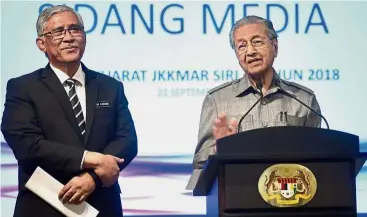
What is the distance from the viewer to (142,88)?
4.02m

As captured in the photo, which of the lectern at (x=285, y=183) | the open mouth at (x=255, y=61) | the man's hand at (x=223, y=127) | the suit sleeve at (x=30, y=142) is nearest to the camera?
the lectern at (x=285, y=183)

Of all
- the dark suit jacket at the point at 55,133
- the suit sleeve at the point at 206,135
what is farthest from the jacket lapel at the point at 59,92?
the suit sleeve at the point at 206,135

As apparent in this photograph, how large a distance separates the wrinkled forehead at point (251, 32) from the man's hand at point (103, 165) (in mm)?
839

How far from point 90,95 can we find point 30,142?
13.6 inches

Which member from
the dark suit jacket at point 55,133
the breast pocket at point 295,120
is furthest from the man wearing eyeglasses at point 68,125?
the breast pocket at point 295,120

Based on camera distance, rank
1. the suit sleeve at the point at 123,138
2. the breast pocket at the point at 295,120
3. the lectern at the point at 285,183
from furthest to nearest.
A: the breast pocket at the point at 295,120 → the suit sleeve at the point at 123,138 → the lectern at the point at 285,183

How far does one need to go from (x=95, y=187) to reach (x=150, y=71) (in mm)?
1279

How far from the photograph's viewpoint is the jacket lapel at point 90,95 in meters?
2.98

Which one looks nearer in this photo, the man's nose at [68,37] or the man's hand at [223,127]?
the man's hand at [223,127]

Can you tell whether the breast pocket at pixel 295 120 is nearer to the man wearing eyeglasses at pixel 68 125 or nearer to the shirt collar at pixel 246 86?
the shirt collar at pixel 246 86

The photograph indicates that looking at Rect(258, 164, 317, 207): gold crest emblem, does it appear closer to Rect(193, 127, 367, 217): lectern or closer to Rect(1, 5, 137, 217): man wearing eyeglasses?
Rect(193, 127, 367, 217): lectern

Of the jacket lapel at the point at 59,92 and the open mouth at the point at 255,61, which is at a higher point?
the open mouth at the point at 255,61

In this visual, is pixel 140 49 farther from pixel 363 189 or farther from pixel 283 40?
pixel 363 189

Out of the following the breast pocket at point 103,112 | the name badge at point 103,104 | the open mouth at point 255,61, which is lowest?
the breast pocket at point 103,112
